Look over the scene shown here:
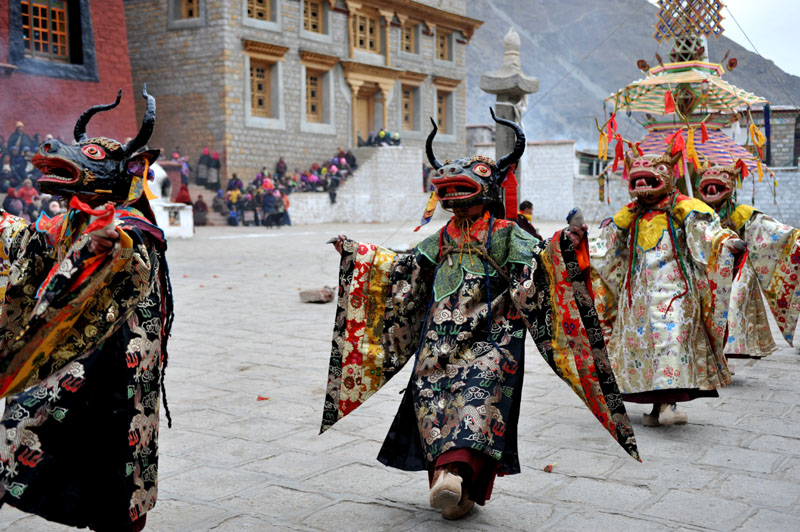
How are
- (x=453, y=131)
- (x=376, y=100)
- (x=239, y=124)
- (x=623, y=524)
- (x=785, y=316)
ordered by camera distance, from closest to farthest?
(x=623, y=524) → (x=785, y=316) → (x=239, y=124) → (x=376, y=100) → (x=453, y=131)

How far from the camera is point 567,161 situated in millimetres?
29453

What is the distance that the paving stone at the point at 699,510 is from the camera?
3670 millimetres

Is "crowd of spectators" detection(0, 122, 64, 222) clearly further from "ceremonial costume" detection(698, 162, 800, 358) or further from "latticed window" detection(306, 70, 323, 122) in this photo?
"ceremonial costume" detection(698, 162, 800, 358)

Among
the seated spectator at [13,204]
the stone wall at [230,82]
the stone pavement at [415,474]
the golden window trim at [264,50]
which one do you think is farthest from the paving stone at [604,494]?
the golden window trim at [264,50]

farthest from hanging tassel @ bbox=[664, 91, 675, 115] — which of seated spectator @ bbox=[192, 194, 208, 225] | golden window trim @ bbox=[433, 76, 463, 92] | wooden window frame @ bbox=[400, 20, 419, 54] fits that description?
golden window trim @ bbox=[433, 76, 463, 92]

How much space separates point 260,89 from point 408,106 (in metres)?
7.86

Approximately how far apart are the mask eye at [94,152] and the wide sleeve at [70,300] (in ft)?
1.14

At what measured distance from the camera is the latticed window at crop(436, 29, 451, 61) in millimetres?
37031

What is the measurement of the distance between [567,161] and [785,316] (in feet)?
74.3

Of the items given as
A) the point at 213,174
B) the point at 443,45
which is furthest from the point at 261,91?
the point at 443,45

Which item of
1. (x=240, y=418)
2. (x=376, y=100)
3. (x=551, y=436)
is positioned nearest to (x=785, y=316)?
(x=551, y=436)

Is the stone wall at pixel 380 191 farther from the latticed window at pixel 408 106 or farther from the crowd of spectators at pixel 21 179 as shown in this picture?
the crowd of spectators at pixel 21 179

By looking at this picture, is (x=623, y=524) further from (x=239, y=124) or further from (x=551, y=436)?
(x=239, y=124)

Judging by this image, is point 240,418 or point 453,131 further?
point 453,131
